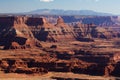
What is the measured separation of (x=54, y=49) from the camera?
137 meters

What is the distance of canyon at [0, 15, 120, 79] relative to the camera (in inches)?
3765

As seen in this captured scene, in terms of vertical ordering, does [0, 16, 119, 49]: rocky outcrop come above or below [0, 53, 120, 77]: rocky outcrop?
above

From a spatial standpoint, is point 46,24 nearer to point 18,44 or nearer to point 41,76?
point 18,44

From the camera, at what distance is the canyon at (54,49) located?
314 ft

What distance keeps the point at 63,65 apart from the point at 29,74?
1040 centimetres

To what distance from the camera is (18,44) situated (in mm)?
141125

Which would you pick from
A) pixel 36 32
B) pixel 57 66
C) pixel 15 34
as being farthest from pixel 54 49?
pixel 57 66

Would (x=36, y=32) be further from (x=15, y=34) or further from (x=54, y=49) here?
(x=54, y=49)

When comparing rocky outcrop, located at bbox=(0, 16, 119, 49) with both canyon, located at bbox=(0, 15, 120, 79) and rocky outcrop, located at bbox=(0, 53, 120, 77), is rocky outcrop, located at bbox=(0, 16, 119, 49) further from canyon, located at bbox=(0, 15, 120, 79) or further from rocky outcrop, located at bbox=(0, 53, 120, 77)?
rocky outcrop, located at bbox=(0, 53, 120, 77)

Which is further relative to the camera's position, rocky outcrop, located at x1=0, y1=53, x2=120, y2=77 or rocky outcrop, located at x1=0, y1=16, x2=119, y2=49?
rocky outcrop, located at x1=0, y1=16, x2=119, y2=49

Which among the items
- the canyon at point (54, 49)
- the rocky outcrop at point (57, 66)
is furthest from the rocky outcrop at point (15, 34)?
the rocky outcrop at point (57, 66)

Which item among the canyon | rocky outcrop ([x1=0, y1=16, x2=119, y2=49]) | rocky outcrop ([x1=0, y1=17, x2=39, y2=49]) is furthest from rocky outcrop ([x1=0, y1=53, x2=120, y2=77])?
rocky outcrop ([x1=0, y1=16, x2=119, y2=49])

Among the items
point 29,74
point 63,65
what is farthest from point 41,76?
point 63,65

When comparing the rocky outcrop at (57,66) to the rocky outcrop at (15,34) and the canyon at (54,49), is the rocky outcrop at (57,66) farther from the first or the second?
the rocky outcrop at (15,34)
